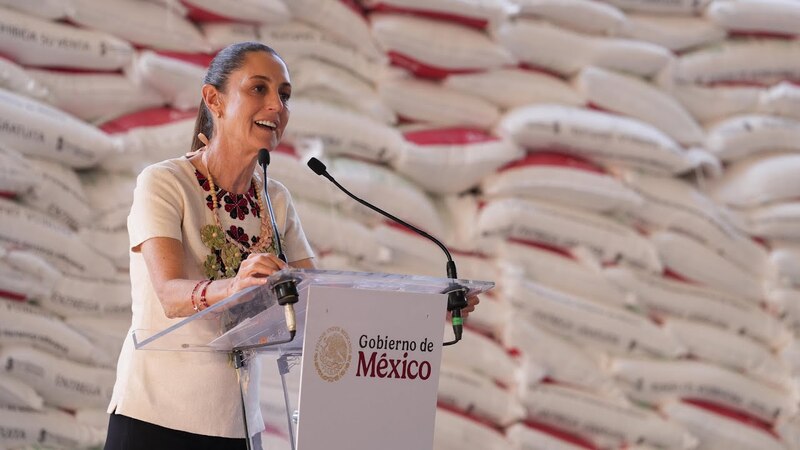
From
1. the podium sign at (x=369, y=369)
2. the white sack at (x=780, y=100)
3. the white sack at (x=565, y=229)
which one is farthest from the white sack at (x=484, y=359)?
the podium sign at (x=369, y=369)

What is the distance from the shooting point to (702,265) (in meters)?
2.79

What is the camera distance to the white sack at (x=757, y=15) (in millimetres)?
2867

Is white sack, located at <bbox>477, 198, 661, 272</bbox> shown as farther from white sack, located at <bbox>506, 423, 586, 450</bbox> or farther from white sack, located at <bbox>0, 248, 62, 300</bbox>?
white sack, located at <bbox>0, 248, 62, 300</bbox>

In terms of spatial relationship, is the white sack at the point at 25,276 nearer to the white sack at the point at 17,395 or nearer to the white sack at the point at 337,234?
the white sack at the point at 17,395

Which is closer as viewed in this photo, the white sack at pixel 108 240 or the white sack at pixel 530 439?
the white sack at pixel 108 240

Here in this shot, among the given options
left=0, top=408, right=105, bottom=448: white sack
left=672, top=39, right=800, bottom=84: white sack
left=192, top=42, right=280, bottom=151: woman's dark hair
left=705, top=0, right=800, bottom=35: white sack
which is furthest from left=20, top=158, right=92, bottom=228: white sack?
left=705, top=0, right=800, bottom=35: white sack

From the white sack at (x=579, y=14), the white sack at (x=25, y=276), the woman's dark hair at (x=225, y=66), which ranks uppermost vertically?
the white sack at (x=579, y=14)

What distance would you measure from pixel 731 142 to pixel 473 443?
3.52ft

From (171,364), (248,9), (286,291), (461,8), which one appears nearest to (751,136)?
(461,8)

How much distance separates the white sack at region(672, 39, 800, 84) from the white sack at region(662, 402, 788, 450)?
34.2 inches

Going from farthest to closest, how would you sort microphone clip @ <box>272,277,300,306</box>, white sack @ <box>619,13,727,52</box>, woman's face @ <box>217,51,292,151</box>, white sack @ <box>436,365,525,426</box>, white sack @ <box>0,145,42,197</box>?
white sack @ <box>619,13,727,52</box> → white sack @ <box>436,365,525,426</box> → white sack @ <box>0,145,42,197</box> → woman's face @ <box>217,51,292,151</box> → microphone clip @ <box>272,277,300,306</box>

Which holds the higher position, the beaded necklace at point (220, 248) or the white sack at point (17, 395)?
the beaded necklace at point (220, 248)

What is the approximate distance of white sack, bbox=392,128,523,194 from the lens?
2.54 m

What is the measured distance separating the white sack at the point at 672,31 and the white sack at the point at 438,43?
403mm
